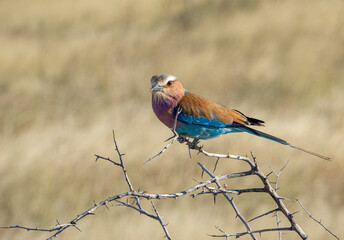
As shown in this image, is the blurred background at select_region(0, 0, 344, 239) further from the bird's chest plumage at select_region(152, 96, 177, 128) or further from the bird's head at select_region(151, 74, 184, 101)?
the bird's chest plumage at select_region(152, 96, 177, 128)

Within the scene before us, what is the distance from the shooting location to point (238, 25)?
13.4 meters

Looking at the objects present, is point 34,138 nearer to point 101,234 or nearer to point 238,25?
point 101,234

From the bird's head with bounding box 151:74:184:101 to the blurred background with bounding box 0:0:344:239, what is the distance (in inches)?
121

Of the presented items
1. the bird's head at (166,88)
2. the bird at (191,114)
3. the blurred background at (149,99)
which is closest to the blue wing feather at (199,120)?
the bird at (191,114)

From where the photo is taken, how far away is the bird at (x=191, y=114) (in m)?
3.67

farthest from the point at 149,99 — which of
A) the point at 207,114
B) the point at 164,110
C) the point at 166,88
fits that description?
the point at 164,110

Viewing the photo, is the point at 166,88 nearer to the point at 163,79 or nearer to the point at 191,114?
the point at 163,79

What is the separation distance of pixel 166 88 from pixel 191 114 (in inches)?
9.0

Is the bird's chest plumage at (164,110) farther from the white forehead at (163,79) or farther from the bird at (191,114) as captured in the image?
the white forehead at (163,79)

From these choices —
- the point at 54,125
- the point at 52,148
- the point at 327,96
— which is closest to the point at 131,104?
the point at 54,125

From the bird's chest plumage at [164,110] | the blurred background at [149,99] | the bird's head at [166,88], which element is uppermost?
the blurred background at [149,99]

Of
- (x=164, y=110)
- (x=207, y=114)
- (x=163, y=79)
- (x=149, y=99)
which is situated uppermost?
(x=149, y=99)

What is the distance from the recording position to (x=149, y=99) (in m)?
10.2

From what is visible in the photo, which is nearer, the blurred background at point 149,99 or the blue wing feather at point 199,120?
the blue wing feather at point 199,120
